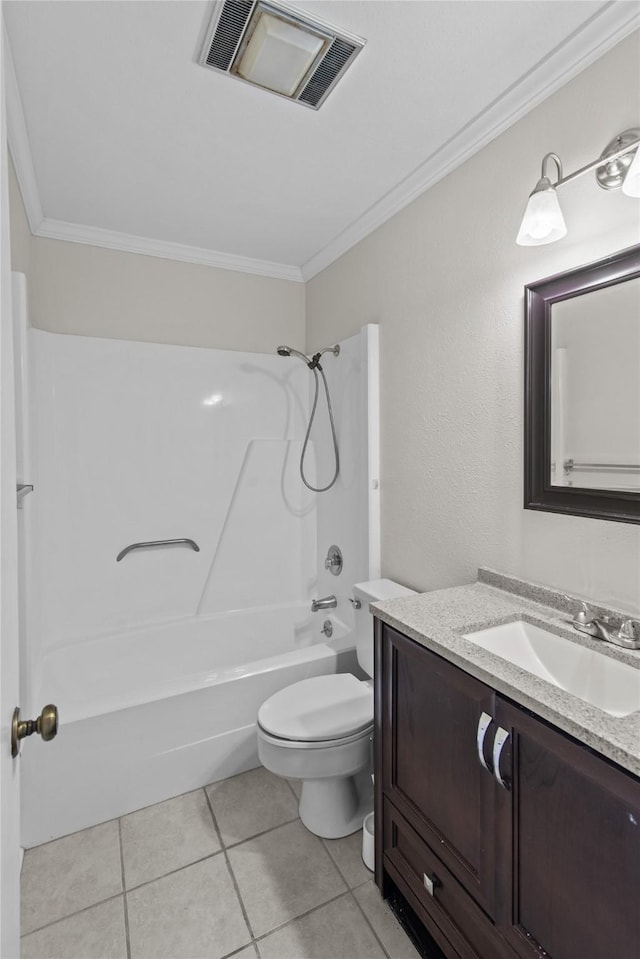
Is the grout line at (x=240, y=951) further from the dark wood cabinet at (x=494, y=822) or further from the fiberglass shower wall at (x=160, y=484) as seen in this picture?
the fiberglass shower wall at (x=160, y=484)

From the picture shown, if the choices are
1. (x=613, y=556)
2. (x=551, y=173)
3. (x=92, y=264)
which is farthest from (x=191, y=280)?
(x=613, y=556)

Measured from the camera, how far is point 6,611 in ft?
2.33

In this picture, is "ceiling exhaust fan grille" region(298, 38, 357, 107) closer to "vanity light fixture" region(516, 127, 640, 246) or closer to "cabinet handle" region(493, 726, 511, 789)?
"vanity light fixture" region(516, 127, 640, 246)

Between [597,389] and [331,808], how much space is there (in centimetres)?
171

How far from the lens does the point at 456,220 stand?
1778mm

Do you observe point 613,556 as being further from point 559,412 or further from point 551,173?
point 551,173

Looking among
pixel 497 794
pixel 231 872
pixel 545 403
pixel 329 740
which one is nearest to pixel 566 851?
pixel 497 794

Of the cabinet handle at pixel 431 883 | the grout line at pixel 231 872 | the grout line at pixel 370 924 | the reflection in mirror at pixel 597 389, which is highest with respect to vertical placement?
the reflection in mirror at pixel 597 389

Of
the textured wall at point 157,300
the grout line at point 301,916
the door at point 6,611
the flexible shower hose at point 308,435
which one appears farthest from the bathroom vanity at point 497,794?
the textured wall at point 157,300

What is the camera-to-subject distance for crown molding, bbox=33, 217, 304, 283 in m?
2.34

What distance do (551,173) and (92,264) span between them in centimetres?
212

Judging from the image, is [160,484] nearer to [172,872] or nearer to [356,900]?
[172,872]

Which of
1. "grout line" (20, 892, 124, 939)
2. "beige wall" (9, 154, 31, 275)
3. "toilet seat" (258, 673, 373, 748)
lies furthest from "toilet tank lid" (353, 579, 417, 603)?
"beige wall" (9, 154, 31, 275)

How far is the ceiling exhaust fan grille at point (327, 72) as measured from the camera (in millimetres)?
1328
